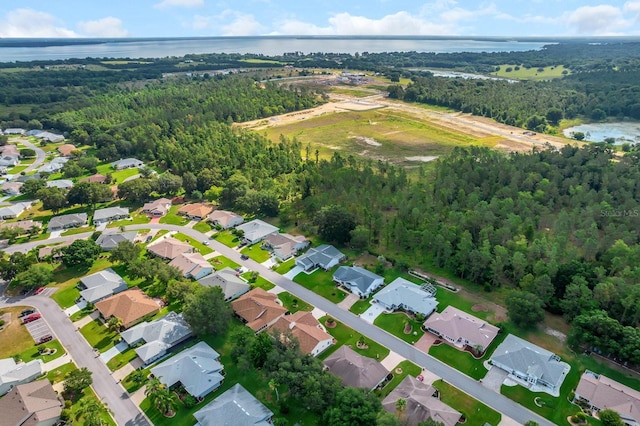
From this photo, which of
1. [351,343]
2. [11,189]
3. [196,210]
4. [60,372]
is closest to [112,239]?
[196,210]

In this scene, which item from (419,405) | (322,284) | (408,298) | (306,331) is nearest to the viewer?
(419,405)

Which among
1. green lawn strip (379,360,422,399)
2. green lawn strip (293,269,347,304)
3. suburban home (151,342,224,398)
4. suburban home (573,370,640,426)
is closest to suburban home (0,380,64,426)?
suburban home (151,342,224,398)

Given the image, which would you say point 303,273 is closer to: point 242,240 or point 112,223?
point 242,240

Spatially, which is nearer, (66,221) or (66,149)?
(66,221)

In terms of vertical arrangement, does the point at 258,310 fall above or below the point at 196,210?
below

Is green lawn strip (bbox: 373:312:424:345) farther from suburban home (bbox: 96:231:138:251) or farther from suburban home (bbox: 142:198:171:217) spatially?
suburban home (bbox: 142:198:171:217)

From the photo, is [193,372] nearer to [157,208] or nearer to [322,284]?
[322,284]
